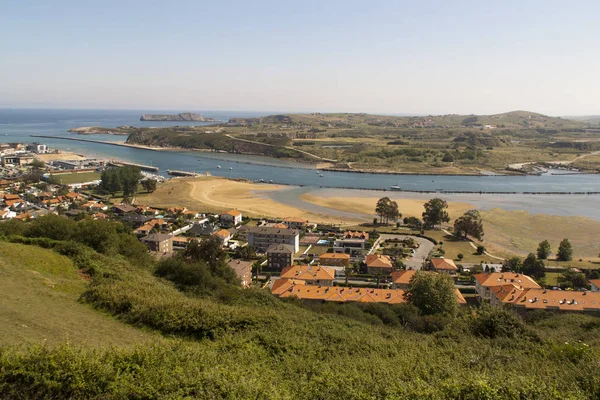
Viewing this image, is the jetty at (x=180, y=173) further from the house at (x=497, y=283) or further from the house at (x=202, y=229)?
the house at (x=497, y=283)

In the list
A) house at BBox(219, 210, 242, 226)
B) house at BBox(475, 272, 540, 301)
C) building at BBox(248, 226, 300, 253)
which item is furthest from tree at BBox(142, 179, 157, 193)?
house at BBox(475, 272, 540, 301)

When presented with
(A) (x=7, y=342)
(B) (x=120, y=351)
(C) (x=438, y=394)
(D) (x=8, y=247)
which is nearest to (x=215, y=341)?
(B) (x=120, y=351)

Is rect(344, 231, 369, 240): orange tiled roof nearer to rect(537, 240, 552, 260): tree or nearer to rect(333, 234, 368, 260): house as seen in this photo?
rect(333, 234, 368, 260): house

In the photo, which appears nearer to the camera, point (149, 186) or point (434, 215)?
point (434, 215)

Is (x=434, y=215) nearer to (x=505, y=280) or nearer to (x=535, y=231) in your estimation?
(x=535, y=231)

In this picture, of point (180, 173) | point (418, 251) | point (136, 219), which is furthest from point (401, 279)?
point (180, 173)

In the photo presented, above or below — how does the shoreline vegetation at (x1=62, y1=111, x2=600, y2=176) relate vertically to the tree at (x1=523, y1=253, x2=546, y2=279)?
above
